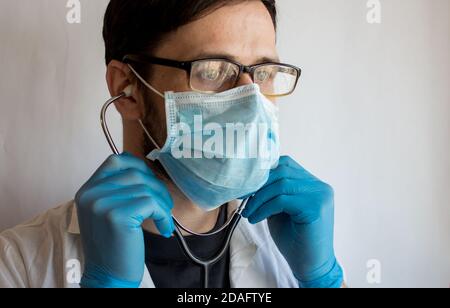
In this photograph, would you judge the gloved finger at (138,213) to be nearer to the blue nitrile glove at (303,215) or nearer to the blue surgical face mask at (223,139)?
the blue surgical face mask at (223,139)

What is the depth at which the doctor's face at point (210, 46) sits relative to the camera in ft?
2.87

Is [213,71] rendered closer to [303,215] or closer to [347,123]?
Result: [303,215]

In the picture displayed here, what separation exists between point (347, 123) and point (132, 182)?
78cm

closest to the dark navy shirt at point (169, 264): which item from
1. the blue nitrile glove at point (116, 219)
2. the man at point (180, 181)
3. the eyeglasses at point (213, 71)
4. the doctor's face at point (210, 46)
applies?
the man at point (180, 181)

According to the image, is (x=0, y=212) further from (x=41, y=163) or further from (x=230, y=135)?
(x=230, y=135)

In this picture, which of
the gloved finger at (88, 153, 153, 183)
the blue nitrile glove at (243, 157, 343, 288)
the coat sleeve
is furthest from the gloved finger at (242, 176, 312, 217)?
the coat sleeve

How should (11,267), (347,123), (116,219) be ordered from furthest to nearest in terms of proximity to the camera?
(347,123)
(11,267)
(116,219)

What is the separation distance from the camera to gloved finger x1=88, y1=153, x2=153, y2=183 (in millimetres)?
836

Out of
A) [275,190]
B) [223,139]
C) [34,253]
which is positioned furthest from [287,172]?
[34,253]

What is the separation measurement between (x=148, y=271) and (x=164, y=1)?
583 millimetres

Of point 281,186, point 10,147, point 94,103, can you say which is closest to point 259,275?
point 281,186

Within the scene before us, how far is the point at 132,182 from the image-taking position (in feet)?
2.74

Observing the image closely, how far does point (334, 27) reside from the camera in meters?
1.33

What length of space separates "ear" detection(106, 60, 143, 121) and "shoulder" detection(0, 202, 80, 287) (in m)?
0.28
